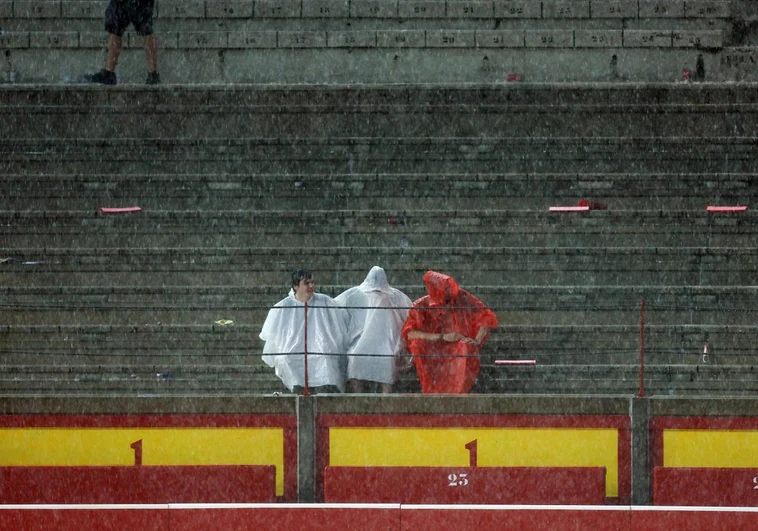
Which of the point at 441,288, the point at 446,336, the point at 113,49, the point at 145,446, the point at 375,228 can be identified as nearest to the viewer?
the point at 145,446

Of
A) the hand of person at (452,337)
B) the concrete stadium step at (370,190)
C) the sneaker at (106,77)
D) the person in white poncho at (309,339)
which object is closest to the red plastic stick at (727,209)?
the concrete stadium step at (370,190)

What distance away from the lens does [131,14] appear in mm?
16828

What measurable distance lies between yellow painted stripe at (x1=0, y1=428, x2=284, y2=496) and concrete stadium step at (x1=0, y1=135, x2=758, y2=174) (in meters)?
4.88

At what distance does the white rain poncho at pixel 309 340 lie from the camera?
1252 centimetres

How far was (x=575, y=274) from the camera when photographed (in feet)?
48.9

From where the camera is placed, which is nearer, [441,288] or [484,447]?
[484,447]

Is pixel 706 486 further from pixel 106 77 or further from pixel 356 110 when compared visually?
pixel 106 77

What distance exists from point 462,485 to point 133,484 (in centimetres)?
258

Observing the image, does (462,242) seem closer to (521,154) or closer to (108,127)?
(521,154)

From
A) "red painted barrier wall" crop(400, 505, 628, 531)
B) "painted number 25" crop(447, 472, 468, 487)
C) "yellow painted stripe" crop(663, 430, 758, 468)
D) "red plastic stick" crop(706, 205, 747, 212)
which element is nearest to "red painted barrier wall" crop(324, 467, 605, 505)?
"painted number 25" crop(447, 472, 468, 487)

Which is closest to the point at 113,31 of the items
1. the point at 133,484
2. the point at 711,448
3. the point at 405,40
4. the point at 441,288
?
the point at 405,40

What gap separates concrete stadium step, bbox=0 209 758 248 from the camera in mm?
15258

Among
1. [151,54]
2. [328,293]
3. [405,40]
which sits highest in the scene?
[405,40]

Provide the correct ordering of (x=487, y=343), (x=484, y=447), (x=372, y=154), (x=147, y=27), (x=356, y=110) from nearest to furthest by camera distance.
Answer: (x=484, y=447)
(x=487, y=343)
(x=372, y=154)
(x=356, y=110)
(x=147, y=27)
